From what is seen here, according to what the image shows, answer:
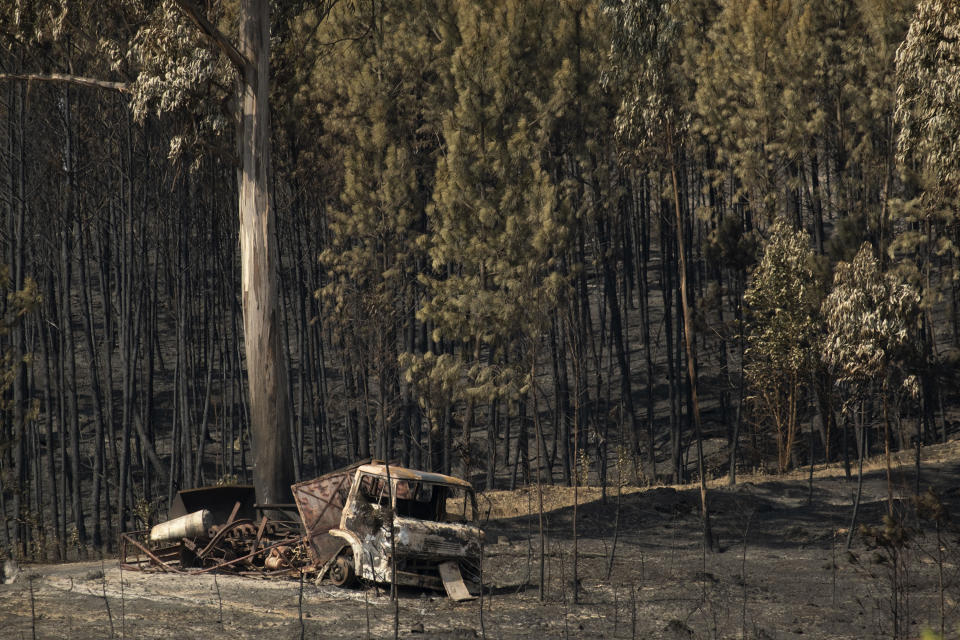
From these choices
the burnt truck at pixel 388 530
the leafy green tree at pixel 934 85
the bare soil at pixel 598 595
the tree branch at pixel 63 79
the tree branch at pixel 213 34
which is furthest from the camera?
the tree branch at pixel 63 79

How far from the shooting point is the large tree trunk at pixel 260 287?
1780 centimetres

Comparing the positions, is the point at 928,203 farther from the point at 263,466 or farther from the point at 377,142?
the point at 263,466

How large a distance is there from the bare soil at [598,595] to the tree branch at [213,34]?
29.8 ft

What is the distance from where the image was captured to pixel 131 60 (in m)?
21.9

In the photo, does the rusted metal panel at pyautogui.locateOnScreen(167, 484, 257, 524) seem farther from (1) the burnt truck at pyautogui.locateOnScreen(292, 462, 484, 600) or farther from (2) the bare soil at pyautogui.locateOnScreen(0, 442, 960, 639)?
(1) the burnt truck at pyautogui.locateOnScreen(292, 462, 484, 600)

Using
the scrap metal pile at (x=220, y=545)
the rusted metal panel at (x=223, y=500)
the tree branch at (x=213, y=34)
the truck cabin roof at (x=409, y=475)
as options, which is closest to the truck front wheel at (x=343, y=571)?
the scrap metal pile at (x=220, y=545)

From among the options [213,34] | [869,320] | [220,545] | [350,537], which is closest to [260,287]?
[213,34]

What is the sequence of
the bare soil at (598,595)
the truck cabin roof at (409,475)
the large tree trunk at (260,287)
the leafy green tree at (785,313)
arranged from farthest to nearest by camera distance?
the leafy green tree at (785,313) → the large tree trunk at (260,287) → the truck cabin roof at (409,475) → the bare soil at (598,595)

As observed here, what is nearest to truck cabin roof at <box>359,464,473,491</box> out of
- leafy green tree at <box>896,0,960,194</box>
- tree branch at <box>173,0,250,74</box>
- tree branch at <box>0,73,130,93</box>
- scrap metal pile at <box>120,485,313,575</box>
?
scrap metal pile at <box>120,485,313,575</box>

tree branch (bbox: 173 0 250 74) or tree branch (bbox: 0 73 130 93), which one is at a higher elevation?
tree branch (bbox: 173 0 250 74)

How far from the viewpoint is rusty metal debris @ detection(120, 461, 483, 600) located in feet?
42.0

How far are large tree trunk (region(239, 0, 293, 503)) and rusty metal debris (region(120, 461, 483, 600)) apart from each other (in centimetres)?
242

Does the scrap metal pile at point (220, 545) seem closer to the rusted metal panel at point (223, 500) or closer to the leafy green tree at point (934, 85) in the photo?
the rusted metal panel at point (223, 500)

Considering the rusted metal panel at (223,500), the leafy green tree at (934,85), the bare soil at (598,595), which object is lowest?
the bare soil at (598,595)
